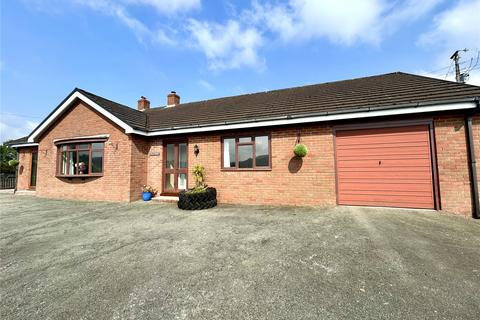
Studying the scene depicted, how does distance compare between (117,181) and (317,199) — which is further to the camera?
(117,181)

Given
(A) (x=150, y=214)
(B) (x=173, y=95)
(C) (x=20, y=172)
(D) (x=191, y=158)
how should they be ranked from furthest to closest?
(B) (x=173, y=95) < (C) (x=20, y=172) < (D) (x=191, y=158) < (A) (x=150, y=214)

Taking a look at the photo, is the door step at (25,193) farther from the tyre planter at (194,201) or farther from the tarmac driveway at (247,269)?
the tyre planter at (194,201)

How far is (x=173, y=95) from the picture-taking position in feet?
48.0

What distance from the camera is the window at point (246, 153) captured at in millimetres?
7688

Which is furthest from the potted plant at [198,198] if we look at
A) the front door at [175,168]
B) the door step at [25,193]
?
the door step at [25,193]

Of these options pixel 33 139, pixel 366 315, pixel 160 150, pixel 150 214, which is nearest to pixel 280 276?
pixel 366 315

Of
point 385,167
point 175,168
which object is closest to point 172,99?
point 175,168

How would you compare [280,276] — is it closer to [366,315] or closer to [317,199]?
[366,315]

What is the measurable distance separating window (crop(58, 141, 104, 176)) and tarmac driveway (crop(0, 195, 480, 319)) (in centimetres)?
425

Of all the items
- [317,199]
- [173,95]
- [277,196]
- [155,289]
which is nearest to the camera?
[155,289]

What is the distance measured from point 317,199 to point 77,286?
638 cm

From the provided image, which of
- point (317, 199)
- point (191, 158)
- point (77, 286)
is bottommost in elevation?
point (77, 286)

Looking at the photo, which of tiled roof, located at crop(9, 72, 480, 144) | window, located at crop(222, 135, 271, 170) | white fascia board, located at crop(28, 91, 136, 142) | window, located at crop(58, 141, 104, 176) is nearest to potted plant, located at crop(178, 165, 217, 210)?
window, located at crop(222, 135, 271, 170)

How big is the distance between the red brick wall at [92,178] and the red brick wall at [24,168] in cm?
299
